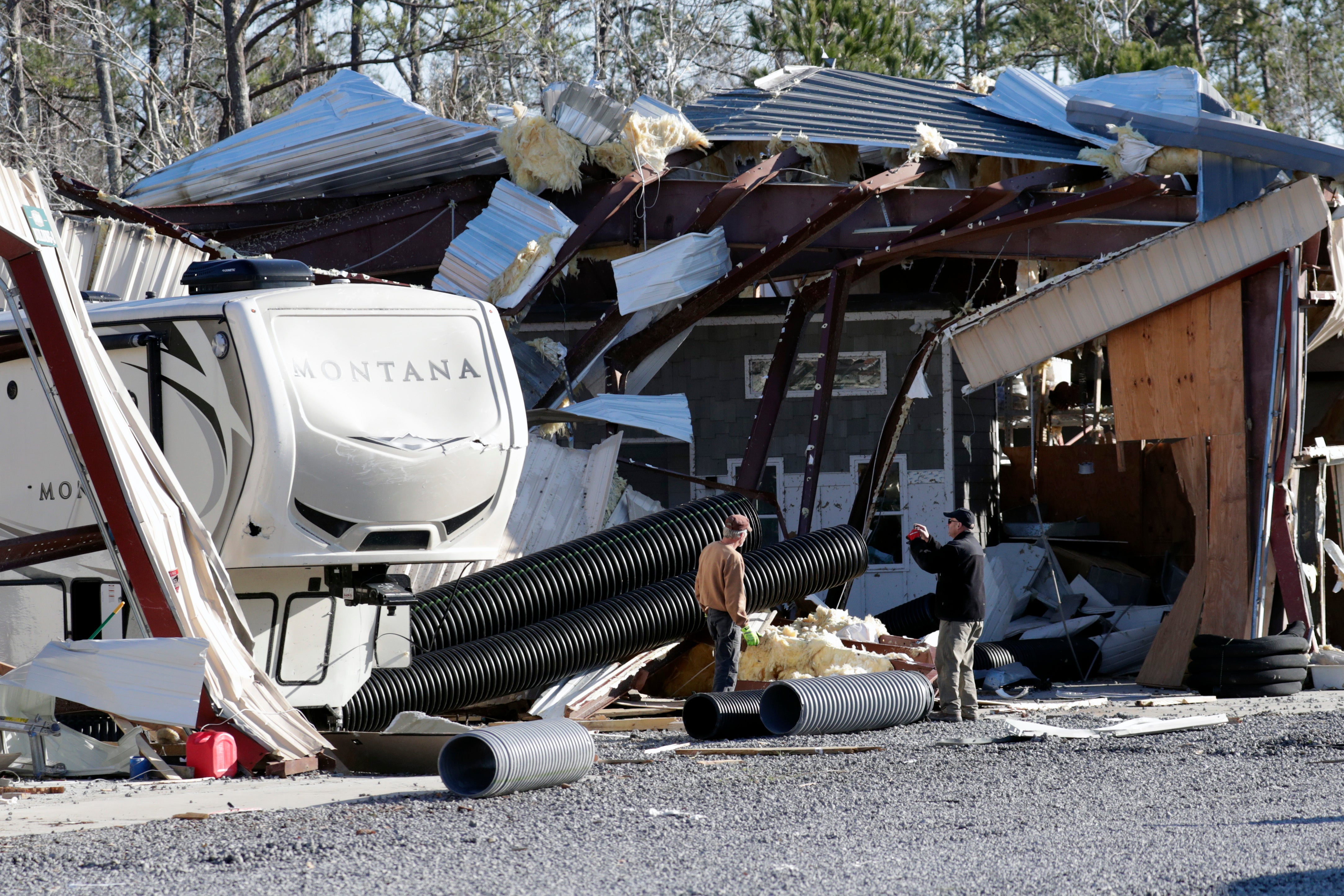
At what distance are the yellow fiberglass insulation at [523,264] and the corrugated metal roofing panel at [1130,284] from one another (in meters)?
3.81

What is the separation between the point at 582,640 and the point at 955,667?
9.04ft

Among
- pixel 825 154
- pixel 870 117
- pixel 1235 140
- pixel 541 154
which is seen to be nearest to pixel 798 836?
pixel 1235 140

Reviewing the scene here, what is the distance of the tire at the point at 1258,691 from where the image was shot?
11.4 m

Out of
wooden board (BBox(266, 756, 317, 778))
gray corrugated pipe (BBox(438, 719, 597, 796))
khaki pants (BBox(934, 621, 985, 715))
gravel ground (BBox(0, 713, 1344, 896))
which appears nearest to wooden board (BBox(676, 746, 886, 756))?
gravel ground (BBox(0, 713, 1344, 896))

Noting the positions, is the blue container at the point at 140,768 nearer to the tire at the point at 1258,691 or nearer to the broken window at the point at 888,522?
the tire at the point at 1258,691

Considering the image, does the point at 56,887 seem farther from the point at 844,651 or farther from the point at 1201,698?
the point at 1201,698

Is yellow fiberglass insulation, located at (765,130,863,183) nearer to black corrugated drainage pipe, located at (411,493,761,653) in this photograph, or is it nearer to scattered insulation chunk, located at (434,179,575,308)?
scattered insulation chunk, located at (434,179,575,308)

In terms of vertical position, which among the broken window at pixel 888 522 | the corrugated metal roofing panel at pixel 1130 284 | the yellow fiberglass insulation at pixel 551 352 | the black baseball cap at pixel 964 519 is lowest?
the broken window at pixel 888 522

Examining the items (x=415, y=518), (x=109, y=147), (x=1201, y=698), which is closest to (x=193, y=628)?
(x=415, y=518)

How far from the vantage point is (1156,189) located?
12711 mm

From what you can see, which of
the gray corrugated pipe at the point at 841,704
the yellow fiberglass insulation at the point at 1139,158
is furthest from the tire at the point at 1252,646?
the yellow fiberglass insulation at the point at 1139,158

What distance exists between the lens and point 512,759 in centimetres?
689

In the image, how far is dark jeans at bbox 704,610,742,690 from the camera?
1049 cm

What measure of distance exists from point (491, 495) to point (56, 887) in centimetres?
428
